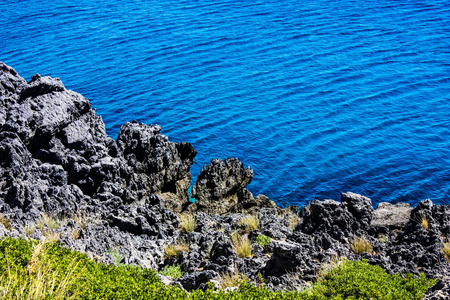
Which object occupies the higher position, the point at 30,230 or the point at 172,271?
the point at 30,230

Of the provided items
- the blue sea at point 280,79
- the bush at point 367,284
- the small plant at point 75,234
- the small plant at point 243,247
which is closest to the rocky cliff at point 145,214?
the small plant at point 75,234

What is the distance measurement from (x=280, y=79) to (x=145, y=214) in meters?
17.5

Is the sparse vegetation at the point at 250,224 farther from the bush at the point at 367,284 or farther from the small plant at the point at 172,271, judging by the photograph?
the bush at the point at 367,284

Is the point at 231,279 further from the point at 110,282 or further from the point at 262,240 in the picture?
the point at 110,282

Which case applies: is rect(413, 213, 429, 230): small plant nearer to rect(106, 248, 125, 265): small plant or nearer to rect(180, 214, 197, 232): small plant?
rect(180, 214, 197, 232): small plant

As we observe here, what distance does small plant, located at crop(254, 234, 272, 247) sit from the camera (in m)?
12.2

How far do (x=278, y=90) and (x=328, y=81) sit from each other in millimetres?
3323

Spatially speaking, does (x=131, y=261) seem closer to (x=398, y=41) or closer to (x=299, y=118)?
(x=299, y=118)

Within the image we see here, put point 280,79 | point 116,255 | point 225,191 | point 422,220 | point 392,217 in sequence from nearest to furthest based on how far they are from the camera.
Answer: point 116,255, point 422,220, point 392,217, point 225,191, point 280,79

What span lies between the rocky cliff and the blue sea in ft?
15.2

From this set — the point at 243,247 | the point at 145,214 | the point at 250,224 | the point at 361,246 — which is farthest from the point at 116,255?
the point at 361,246

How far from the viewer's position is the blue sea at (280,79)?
20.0 m

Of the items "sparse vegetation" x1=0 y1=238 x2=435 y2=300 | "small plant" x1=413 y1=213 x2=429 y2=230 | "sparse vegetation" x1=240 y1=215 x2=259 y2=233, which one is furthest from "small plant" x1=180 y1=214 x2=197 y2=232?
"small plant" x1=413 y1=213 x2=429 y2=230

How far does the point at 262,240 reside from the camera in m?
12.3
